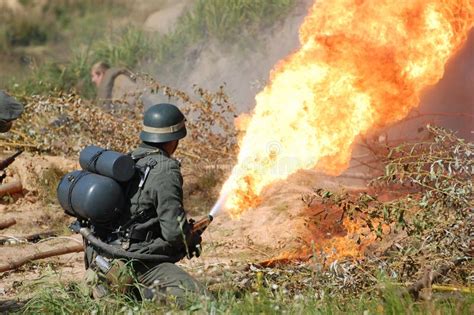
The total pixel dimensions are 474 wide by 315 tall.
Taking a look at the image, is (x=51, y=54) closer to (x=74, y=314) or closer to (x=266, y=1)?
(x=266, y=1)

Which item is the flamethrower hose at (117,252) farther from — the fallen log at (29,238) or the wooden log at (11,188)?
the wooden log at (11,188)

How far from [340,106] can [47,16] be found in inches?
637

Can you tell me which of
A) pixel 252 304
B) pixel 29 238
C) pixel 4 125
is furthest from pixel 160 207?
pixel 29 238

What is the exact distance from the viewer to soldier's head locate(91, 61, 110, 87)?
61.0ft

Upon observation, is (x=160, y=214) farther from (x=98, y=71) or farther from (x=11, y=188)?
(x=98, y=71)

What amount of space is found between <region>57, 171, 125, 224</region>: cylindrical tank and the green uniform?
0.16 metres

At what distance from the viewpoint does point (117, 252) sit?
644cm

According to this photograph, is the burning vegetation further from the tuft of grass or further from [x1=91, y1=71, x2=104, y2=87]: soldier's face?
[x1=91, y1=71, x2=104, y2=87]: soldier's face

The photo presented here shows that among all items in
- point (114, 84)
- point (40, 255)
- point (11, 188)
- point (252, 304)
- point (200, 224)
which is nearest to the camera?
point (252, 304)

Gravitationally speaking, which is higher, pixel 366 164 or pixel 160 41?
pixel 366 164

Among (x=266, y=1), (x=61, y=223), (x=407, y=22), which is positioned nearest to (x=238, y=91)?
(x=266, y=1)

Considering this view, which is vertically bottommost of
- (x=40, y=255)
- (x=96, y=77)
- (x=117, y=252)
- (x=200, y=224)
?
(x=96, y=77)

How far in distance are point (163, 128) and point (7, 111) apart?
1.18m

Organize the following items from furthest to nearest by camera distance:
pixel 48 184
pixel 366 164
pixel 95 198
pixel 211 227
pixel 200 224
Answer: pixel 48 184 < pixel 211 227 < pixel 366 164 < pixel 200 224 < pixel 95 198
